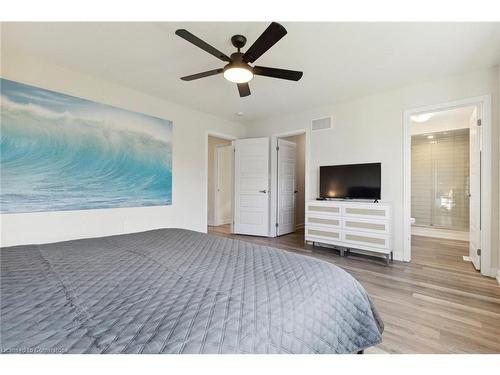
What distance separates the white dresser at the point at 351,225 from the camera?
10.3 feet

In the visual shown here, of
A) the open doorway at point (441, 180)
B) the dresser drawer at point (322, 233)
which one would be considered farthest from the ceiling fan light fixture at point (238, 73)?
the open doorway at point (441, 180)

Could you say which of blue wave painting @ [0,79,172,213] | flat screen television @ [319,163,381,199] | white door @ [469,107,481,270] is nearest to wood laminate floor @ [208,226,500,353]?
white door @ [469,107,481,270]

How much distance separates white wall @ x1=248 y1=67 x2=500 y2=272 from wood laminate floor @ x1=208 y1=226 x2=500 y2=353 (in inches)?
18.2

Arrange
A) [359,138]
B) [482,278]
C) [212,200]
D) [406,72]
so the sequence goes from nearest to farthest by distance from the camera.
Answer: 1. [482,278]
2. [406,72]
3. [359,138]
4. [212,200]

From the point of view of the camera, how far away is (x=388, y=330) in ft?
5.44

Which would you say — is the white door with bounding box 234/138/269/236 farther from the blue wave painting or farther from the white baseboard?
the white baseboard

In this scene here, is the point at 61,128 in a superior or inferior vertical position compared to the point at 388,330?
superior

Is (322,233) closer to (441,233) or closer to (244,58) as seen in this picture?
(244,58)

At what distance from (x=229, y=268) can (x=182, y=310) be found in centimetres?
41

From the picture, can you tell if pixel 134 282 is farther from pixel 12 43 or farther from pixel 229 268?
pixel 12 43

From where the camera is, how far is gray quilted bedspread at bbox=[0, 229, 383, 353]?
2.01 ft

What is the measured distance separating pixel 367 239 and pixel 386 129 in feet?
5.31

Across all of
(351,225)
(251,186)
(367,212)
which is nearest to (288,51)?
(367,212)

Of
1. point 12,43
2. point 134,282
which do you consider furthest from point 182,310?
point 12,43
